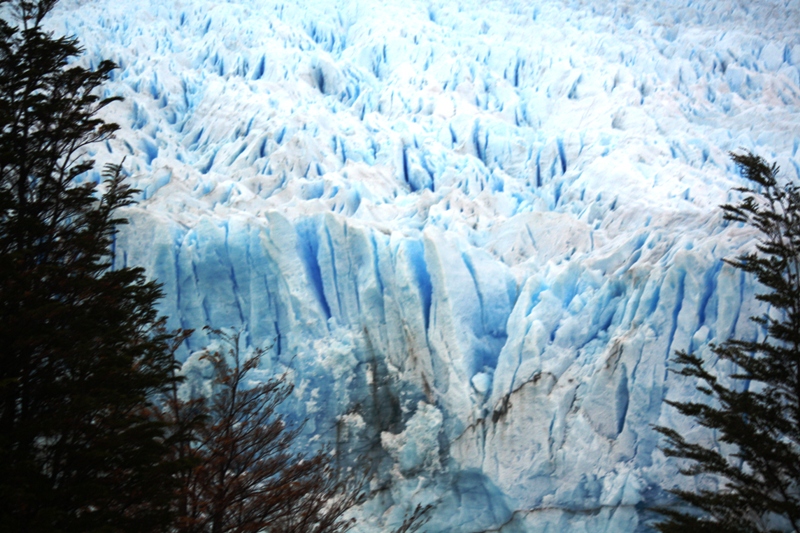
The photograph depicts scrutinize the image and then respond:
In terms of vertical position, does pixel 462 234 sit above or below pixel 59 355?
above

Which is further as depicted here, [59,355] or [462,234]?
[462,234]

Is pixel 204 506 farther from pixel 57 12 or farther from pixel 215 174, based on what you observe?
pixel 57 12

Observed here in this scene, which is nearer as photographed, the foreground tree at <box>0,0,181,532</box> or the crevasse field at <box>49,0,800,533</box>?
the foreground tree at <box>0,0,181,532</box>

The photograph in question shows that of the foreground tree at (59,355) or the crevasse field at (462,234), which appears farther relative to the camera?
the crevasse field at (462,234)
